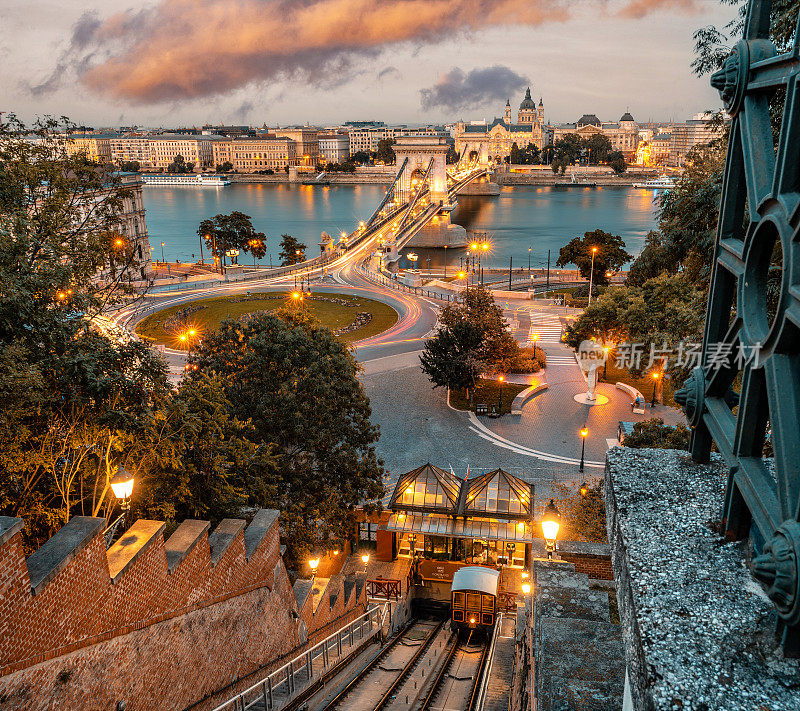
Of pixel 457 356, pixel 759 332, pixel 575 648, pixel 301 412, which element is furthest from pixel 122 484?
pixel 457 356

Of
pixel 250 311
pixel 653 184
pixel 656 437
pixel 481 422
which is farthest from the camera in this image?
pixel 653 184

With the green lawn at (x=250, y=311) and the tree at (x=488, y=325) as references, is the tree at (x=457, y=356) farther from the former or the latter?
the green lawn at (x=250, y=311)

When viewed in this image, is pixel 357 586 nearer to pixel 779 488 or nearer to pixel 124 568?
pixel 124 568

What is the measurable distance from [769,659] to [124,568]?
6.06m

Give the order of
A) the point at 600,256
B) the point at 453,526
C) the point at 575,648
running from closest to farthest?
the point at 575,648 → the point at 453,526 → the point at 600,256

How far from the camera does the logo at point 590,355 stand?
30059 millimetres

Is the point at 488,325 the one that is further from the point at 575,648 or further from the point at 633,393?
the point at 575,648

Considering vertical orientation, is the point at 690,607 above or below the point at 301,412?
above

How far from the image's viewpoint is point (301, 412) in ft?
54.5

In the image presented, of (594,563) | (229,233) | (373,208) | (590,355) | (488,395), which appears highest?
(594,563)

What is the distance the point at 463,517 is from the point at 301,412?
6431 millimetres

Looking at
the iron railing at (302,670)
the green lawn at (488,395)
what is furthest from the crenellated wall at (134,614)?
the green lawn at (488,395)

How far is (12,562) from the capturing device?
16.6 ft

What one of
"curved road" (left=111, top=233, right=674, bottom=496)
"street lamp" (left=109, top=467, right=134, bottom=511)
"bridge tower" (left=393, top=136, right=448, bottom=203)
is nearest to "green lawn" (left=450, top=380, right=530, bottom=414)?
"curved road" (left=111, top=233, right=674, bottom=496)
